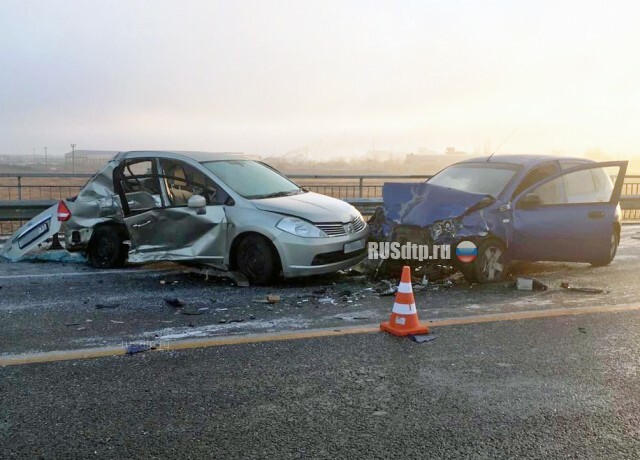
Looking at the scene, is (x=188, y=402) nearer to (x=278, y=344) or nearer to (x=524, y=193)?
(x=278, y=344)

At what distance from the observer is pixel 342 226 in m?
6.81

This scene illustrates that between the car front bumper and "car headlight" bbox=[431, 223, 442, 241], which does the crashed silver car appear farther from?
"car headlight" bbox=[431, 223, 442, 241]

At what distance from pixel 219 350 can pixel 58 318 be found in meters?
1.91

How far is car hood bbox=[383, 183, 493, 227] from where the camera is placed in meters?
6.59

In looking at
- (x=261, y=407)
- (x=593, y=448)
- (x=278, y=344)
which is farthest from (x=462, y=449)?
(x=278, y=344)

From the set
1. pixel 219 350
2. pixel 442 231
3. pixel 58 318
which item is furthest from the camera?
pixel 442 231

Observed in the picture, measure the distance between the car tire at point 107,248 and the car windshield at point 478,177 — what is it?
442 centimetres

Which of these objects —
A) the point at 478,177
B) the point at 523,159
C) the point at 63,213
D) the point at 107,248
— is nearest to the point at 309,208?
the point at 478,177

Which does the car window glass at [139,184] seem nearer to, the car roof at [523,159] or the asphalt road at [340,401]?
the asphalt road at [340,401]

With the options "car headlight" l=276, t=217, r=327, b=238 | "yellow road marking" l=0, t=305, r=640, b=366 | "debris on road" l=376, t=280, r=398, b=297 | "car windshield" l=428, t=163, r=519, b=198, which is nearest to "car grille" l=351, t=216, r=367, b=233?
"car headlight" l=276, t=217, r=327, b=238

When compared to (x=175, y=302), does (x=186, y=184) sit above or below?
above

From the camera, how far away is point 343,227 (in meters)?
6.81

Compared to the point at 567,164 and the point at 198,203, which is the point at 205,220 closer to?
the point at 198,203

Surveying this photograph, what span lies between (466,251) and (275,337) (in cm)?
284
